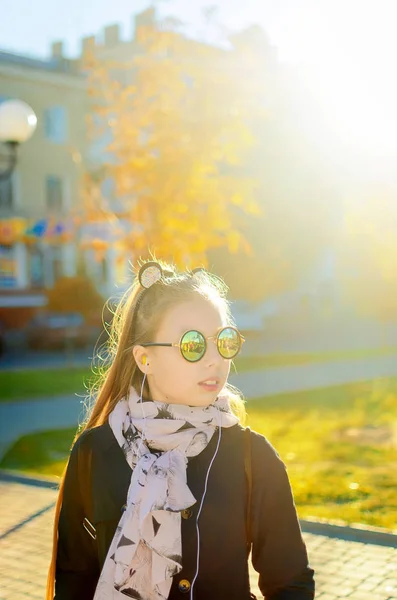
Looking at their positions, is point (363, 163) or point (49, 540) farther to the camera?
point (363, 163)

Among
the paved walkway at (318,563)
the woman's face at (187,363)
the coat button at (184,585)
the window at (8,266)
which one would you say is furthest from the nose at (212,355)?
the window at (8,266)

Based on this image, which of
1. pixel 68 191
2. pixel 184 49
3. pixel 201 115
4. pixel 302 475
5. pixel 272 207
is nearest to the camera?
pixel 302 475

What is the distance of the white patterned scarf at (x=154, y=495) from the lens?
211 cm

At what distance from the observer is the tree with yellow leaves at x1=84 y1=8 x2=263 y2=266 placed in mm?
12234

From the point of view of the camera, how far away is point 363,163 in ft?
50.5

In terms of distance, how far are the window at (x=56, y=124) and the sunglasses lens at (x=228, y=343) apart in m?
35.6

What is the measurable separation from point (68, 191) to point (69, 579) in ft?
116

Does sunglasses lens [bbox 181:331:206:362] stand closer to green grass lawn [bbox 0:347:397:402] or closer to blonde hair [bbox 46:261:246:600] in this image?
blonde hair [bbox 46:261:246:600]

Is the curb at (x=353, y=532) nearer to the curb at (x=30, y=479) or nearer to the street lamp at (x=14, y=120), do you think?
the curb at (x=30, y=479)

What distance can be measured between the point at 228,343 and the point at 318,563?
11.1 ft

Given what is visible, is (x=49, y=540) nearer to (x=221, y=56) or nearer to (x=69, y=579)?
(x=69, y=579)

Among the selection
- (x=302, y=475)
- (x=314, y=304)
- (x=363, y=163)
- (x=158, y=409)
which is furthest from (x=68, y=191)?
(x=158, y=409)

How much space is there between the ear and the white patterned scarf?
10 cm

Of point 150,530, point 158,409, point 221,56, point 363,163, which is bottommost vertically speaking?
point 150,530
